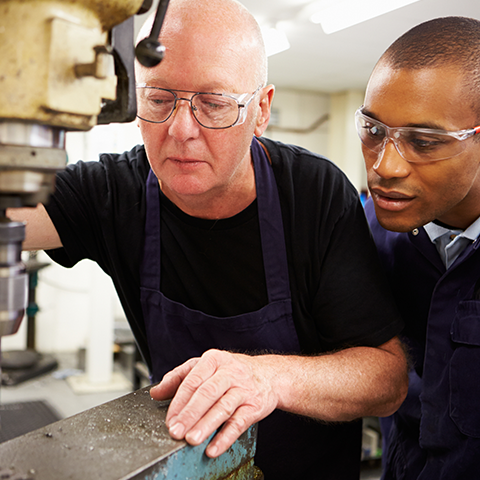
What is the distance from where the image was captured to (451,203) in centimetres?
119

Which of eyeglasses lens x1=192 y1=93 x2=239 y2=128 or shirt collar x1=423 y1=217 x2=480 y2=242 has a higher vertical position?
eyeglasses lens x1=192 y1=93 x2=239 y2=128

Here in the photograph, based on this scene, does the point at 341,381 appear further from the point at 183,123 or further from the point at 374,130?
the point at 183,123

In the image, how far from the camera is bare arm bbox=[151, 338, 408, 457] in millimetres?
896

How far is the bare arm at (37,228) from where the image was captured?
130 cm

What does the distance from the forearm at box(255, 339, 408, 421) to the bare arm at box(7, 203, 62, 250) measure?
67 centimetres

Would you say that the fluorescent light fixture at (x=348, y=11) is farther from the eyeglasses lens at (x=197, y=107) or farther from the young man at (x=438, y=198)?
the eyeglasses lens at (x=197, y=107)

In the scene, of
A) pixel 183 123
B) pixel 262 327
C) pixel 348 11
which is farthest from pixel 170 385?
pixel 348 11

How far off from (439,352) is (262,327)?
46 cm

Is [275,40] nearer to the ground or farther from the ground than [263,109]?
farther from the ground

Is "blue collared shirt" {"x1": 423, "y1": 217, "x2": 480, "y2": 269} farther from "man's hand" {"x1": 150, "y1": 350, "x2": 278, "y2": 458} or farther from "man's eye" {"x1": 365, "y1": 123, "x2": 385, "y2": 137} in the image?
"man's hand" {"x1": 150, "y1": 350, "x2": 278, "y2": 458}

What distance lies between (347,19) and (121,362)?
12.5ft

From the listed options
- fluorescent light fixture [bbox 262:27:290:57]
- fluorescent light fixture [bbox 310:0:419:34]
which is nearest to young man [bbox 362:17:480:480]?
fluorescent light fixture [bbox 310:0:419:34]

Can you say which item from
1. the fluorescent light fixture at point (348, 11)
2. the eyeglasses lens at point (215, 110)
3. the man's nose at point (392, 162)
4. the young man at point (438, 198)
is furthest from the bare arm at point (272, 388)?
the fluorescent light fixture at point (348, 11)

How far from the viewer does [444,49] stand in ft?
3.74
